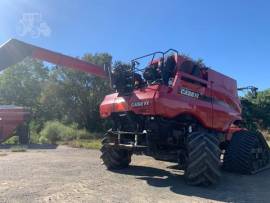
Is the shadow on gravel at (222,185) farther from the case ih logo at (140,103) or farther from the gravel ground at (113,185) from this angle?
the case ih logo at (140,103)

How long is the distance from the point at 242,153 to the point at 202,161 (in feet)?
8.16

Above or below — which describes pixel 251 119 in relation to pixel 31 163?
above

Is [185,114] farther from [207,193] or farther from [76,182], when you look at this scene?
[76,182]

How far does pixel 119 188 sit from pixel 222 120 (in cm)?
378

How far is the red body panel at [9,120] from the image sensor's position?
2362 centimetres

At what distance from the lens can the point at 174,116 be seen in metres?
9.60

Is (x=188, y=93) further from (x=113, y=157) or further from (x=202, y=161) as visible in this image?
(x=113, y=157)

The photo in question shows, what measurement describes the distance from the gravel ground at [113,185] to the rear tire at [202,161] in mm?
218

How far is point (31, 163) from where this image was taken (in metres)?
13.0

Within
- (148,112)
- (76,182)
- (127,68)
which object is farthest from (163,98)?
(76,182)

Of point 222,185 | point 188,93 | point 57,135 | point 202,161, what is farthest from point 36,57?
point 57,135

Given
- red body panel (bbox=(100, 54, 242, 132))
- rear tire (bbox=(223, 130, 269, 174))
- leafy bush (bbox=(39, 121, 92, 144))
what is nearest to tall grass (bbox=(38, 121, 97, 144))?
leafy bush (bbox=(39, 121, 92, 144))

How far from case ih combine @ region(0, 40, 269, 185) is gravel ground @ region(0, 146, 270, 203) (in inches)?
20.9

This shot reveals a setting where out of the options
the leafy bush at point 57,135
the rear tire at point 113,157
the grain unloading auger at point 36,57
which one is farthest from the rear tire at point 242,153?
the leafy bush at point 57,135
